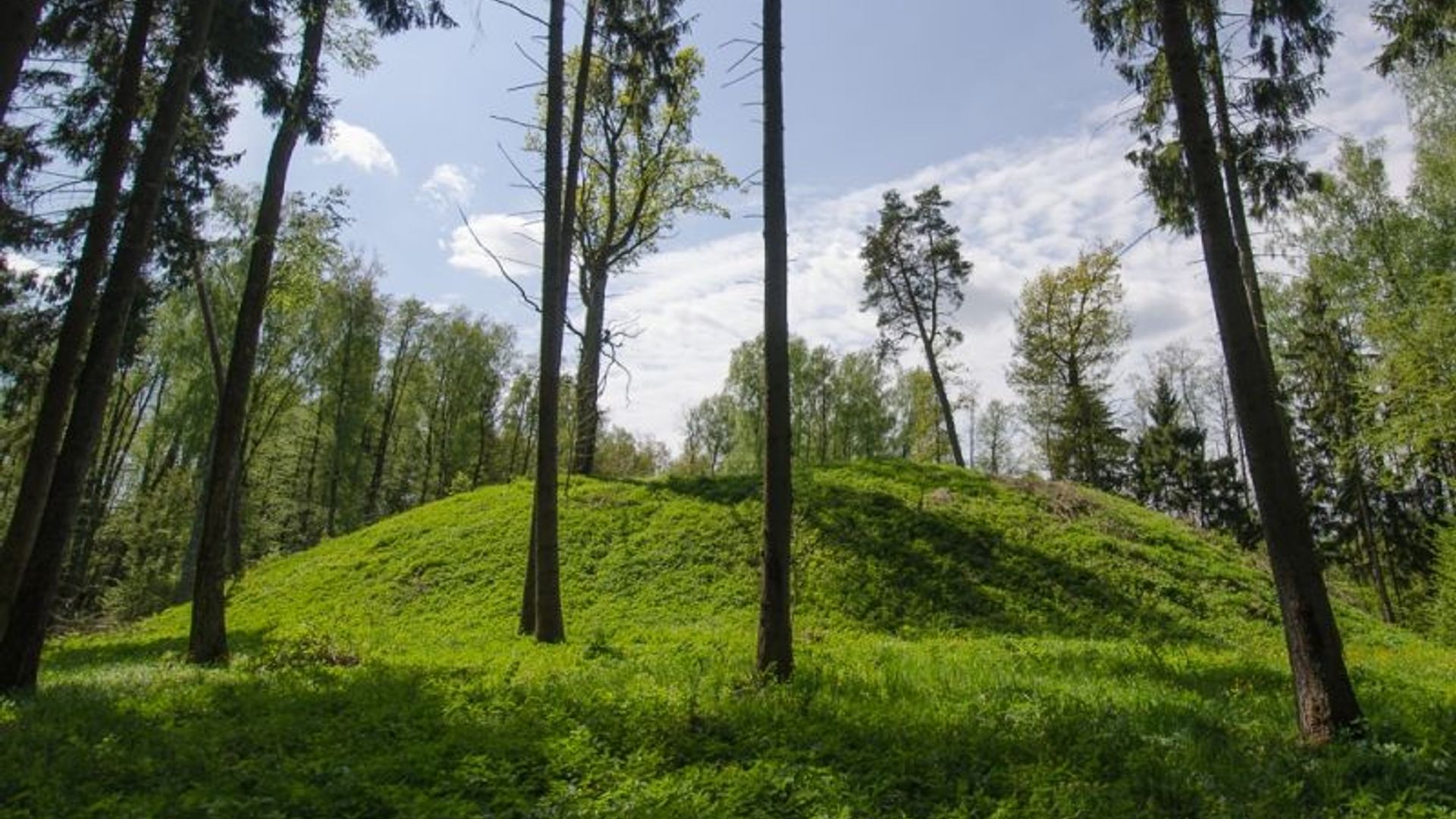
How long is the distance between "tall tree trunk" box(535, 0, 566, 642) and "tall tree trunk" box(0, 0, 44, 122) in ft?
21.7

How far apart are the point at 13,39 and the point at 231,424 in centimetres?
540

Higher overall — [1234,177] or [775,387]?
[1234,177]

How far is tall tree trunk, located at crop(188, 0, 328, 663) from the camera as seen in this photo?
34.4 ft

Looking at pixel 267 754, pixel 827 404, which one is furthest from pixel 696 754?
pixel 827 404

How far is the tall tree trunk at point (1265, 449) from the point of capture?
566 cm

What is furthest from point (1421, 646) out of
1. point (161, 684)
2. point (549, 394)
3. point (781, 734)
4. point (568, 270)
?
point (161, 684)

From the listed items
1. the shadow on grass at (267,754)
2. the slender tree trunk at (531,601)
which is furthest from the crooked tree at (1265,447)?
the slender tree trunk at (531,601)

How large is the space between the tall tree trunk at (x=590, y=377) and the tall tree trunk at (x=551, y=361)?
3.57m

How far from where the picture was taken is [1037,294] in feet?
106

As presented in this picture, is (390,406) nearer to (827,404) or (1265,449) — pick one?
(827,404)

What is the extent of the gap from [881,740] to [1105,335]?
30.3 metres

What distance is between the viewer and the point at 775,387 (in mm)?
8195

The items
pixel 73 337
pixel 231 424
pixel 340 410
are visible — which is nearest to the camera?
pixel 73 337

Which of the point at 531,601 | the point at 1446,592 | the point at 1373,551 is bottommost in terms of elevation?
the point at 1446,592
